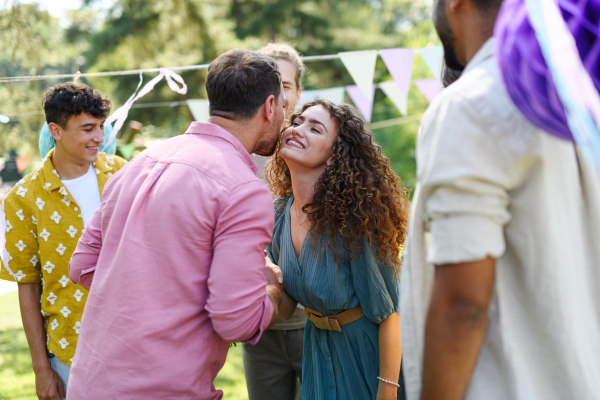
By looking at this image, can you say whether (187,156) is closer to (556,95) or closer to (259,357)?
(556,95)

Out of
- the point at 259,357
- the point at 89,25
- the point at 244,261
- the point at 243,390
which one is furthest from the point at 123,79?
the point at 244,261

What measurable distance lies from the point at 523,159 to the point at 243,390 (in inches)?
146

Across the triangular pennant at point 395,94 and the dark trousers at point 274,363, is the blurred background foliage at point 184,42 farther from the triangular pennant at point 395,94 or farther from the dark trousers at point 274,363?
the dark trousers at point 274,363

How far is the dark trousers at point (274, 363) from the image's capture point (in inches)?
103

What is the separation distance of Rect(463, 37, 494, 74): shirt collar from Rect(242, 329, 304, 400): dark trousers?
6.26 feet

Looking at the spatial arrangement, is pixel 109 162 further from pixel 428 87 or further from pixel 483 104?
pixel 428 87

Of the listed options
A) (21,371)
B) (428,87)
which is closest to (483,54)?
(428,87)

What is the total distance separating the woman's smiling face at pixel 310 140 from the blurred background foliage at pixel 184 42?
5943 millimetres

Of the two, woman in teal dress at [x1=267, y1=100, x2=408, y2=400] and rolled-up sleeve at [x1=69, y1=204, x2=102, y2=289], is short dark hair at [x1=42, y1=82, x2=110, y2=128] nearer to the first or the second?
rolled-up sleeve at [x1=69, y1=204, x2=102, y2=289]

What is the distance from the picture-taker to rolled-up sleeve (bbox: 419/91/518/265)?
93 cm

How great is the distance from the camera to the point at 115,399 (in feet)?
4.82

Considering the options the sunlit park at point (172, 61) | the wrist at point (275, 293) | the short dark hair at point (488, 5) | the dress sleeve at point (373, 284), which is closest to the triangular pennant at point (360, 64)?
the sunlit park at point (172, 61)

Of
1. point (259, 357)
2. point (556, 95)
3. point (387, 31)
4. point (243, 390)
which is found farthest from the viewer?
point (387, 31)

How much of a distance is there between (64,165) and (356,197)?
5.89ft
